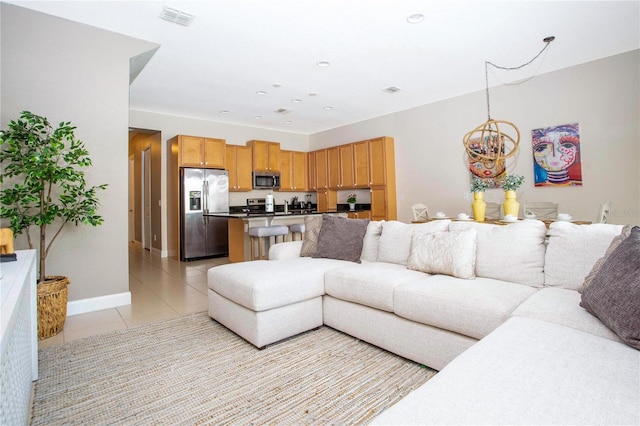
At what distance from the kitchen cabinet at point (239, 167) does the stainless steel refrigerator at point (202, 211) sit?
38 cm

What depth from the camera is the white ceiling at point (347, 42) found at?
3020 mm

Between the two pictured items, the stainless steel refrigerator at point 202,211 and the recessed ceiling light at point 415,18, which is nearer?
the recessed ceiling light at point 415,18

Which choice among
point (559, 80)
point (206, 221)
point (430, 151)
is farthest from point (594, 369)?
point (206, 221)

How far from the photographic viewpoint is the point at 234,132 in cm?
735

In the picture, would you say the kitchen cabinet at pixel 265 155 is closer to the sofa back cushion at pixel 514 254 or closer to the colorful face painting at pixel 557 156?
Result: the colorful face painting at pixel 557 156

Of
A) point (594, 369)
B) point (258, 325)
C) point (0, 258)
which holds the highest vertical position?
point (0, 258)

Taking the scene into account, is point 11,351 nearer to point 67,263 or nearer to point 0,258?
point 0,258

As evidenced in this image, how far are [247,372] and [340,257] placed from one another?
134cm

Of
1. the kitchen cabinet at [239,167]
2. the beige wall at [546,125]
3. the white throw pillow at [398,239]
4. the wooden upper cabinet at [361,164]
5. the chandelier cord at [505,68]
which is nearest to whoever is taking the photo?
the white throw pillow at [398,239]

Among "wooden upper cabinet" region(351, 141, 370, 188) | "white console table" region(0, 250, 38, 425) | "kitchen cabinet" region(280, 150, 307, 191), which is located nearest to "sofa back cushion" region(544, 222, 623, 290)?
"white console table" region(0, 250, 38, 425)

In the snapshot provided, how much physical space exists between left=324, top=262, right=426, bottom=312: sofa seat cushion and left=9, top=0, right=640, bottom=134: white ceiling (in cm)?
238

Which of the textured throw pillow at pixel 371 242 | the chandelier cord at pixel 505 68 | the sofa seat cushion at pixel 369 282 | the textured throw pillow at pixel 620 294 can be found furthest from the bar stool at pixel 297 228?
the textured throw pillow at pixel 620 294

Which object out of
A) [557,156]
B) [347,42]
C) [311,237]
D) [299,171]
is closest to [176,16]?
[347,42]

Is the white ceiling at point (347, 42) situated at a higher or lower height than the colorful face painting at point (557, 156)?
higher
